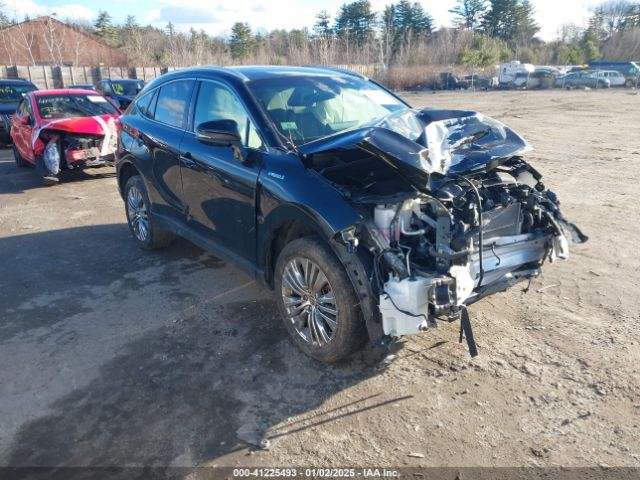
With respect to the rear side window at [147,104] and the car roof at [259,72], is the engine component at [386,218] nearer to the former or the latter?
the car roof at [259,72]

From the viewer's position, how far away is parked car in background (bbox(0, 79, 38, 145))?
14.2 metres

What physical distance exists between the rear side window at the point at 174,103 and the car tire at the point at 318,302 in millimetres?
2085

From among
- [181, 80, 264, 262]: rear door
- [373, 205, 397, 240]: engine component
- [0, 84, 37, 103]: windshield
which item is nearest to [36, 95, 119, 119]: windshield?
[0, 84, 37, 103]: windshield

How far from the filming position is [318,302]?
361cm

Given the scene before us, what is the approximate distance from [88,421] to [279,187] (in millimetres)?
1954

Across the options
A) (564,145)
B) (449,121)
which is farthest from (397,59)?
(449,121)

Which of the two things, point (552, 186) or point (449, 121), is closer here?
point (449, 121)

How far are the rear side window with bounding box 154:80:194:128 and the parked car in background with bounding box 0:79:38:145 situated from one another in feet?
36.7

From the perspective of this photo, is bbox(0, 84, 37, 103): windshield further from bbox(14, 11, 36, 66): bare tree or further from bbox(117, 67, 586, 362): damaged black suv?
bbox(14, 11, 36, 66): bare tree

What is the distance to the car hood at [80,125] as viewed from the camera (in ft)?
31.6

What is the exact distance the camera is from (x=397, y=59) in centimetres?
5800

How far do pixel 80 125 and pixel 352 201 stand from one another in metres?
8.22

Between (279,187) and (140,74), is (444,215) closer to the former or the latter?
(279,187)

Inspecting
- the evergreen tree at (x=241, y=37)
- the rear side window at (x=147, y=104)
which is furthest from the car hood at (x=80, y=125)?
the evergreen tree at (x=241, y=37)
